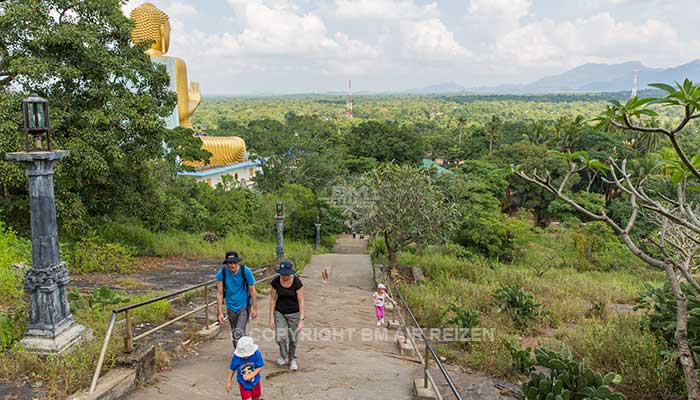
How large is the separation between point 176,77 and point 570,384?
3183cm

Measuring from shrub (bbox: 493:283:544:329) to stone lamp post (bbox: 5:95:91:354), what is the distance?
7.51 metres

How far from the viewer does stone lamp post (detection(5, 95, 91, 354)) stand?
4.78m

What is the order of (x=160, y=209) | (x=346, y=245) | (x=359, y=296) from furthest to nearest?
(x=346, y=245) < (x=160, y=209) < (x=359, y=296)

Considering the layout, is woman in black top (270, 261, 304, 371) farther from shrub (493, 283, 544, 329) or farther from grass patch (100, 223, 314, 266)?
grass patch (100, 223, 314, 266)

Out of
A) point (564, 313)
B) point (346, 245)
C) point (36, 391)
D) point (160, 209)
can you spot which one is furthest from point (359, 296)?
point (346, 245)

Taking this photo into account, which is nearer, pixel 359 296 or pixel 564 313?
pixel 564 313

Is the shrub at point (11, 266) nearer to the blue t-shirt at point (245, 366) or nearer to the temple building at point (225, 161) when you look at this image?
the blue t-shirt at point (245, 366)

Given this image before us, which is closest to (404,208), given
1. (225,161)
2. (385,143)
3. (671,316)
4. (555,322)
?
(555,322)

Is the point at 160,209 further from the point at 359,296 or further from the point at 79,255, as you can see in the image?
the point at 359,296

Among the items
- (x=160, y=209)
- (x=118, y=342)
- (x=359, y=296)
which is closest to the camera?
(x=118, y=342)

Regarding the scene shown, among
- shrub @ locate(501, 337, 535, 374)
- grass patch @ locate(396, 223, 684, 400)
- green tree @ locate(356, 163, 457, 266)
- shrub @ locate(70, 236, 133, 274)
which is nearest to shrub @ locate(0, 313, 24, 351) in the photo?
grass patch @ locate(396, 223, 684, 400)

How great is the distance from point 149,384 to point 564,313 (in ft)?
27.8

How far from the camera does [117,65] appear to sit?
10820 mm

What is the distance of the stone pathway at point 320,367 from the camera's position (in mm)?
4828
